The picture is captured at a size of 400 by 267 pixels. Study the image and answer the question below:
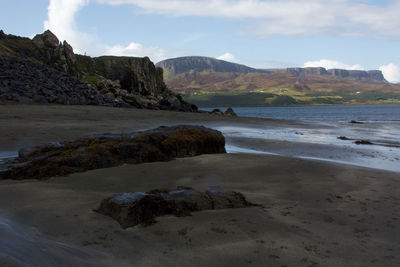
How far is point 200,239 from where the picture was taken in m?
4.33

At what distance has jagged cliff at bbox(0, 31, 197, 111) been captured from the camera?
101ft

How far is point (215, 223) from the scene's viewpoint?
488 centimetres

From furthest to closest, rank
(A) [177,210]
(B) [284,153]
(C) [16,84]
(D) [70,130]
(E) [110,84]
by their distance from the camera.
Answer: (E) [110,84]
(C) [16,84]
(D) [70,130]
(B) [284,153]
(A) [177,210]

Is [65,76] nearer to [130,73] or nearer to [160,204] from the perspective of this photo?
[130,73]

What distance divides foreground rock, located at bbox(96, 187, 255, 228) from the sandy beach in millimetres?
175

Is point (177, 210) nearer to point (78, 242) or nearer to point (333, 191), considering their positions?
point (78, 242)

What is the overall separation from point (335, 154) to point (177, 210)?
1100 cm

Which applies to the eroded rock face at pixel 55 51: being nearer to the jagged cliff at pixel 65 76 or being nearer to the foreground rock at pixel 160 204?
the jagged cliff at pixel 65 76

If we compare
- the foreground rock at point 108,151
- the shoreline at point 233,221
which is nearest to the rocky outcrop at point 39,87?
the foreground rock at point 108,151

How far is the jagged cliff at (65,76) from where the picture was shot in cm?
3070

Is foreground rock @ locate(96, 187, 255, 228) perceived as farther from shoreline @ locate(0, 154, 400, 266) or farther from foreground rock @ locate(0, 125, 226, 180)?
foreground rock @ locate(0, 125, 226, 180)

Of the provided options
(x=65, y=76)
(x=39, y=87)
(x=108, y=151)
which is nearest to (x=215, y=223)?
(x=108, y=151)

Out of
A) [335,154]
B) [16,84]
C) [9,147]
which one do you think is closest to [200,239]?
[9,147]

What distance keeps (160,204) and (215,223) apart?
0.94m
